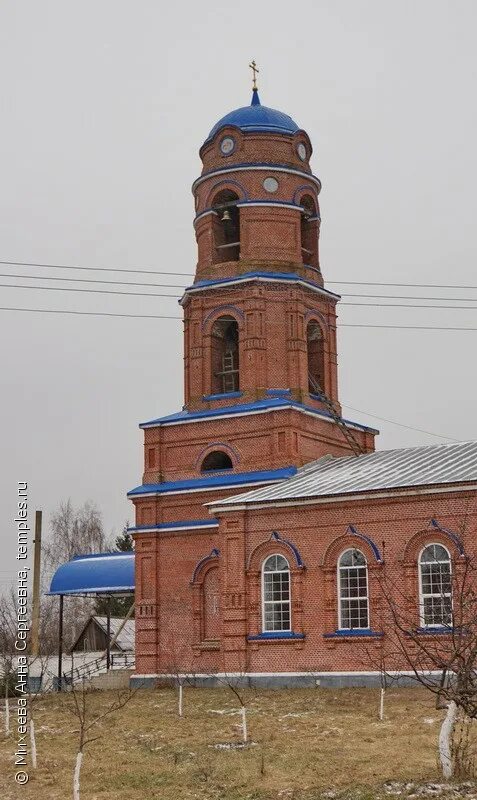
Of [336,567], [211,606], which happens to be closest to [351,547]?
[336,567]

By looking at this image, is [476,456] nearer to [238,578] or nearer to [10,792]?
[238,578]

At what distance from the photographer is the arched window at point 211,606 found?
28000 millimetres

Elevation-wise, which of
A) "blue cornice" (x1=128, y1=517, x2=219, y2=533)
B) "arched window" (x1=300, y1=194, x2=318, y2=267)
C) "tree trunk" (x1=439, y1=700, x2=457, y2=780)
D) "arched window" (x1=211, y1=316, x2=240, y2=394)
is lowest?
"tree trunk" (x1=439, y1=700, x2=457, y2=780)

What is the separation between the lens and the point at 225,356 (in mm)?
30844

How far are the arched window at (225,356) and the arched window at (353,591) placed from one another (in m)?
7.09

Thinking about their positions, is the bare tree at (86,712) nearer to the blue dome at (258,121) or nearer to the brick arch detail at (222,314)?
the brick arch detail at (222,314)

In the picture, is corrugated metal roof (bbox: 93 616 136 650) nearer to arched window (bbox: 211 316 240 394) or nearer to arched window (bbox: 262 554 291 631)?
arched window (bbox: 211 316 240 394)

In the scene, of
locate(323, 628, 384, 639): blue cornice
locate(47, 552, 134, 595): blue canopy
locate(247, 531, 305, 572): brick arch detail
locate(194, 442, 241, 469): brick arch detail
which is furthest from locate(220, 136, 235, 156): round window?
locate(323, 628, 384, 639): blue cornice

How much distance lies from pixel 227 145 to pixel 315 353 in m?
6.57

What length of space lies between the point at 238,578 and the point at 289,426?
14.3 ft

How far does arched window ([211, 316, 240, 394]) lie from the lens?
30438 mm

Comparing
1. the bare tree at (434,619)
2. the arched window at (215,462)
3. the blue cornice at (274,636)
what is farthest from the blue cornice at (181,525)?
the bare tree at (434,619)

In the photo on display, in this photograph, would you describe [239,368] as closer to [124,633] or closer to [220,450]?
[220,450]

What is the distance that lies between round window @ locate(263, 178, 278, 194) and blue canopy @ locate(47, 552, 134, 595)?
1180 centimetres
